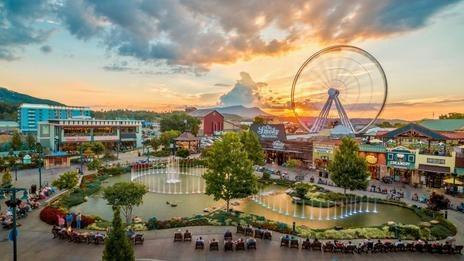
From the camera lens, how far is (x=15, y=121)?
162 m

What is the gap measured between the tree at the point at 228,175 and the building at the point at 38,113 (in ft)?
419

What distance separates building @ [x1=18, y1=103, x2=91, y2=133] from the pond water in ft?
396

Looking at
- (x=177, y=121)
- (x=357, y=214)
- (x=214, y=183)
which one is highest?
(x=177, y=121)

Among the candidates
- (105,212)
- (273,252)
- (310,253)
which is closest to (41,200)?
(105,212)

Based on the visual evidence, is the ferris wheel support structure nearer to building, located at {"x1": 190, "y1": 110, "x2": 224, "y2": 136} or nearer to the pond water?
the pond water

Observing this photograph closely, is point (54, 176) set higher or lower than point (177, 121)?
lower

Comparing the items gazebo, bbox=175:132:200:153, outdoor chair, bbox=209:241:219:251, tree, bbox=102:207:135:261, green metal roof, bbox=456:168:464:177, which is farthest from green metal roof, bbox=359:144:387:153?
tree, bbox=102:207:135:261

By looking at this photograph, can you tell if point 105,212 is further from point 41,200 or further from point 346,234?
point 346,234

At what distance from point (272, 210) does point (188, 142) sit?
53275 millimetres

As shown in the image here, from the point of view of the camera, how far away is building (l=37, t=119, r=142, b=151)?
7388cm

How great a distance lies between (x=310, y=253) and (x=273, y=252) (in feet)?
8.04

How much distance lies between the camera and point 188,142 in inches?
3258

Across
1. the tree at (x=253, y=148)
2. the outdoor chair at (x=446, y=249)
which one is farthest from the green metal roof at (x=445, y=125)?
the outdoor chair at (x=446, y=249)

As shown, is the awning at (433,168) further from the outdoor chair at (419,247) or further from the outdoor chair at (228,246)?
the outdoor chair at (228,246)
